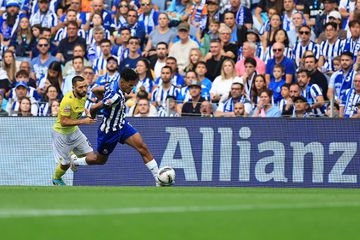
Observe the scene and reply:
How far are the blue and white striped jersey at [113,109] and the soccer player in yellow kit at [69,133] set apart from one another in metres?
1.13

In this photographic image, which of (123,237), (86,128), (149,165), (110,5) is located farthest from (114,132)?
(123,237)

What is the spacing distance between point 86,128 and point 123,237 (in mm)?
14062

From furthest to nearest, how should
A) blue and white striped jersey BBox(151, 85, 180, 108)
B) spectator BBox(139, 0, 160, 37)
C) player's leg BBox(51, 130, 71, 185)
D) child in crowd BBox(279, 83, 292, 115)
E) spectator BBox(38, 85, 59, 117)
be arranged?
spectator BBox(139, 0, 160, 37) → spectator BBox(38, 85, 59, 117) → blue and white striped jersey BBox(151, 85, 180, 108) → child in crowd BBox(279, 83, 292, 115) → player's leg BBox(51, 130, 71, 185)

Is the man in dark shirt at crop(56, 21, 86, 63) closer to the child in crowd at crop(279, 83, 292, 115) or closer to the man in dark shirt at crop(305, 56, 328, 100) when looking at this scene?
the child in crowd at crop(279, 83, 292, 115)

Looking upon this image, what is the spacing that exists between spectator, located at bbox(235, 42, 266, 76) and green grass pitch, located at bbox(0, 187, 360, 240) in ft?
33.6

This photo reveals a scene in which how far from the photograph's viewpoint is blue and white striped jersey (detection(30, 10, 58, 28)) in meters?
25.9

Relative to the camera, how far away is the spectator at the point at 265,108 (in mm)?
20750

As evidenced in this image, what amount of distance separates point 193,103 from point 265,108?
58.3 inches

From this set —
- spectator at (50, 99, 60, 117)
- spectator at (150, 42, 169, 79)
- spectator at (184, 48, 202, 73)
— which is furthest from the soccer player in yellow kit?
spectator at (150, 42, 169, 79)

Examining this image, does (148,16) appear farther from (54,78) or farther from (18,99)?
(18,99)

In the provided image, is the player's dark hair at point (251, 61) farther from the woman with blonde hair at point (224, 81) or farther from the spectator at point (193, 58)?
the spectator at point (193, 58)

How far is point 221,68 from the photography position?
2211cm

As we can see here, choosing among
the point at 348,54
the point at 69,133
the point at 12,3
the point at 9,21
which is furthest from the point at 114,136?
the point at 12,3

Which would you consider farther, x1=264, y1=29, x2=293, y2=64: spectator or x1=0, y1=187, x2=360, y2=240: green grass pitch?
x1=264, y1=29, x2=293, y2=64: spectator
